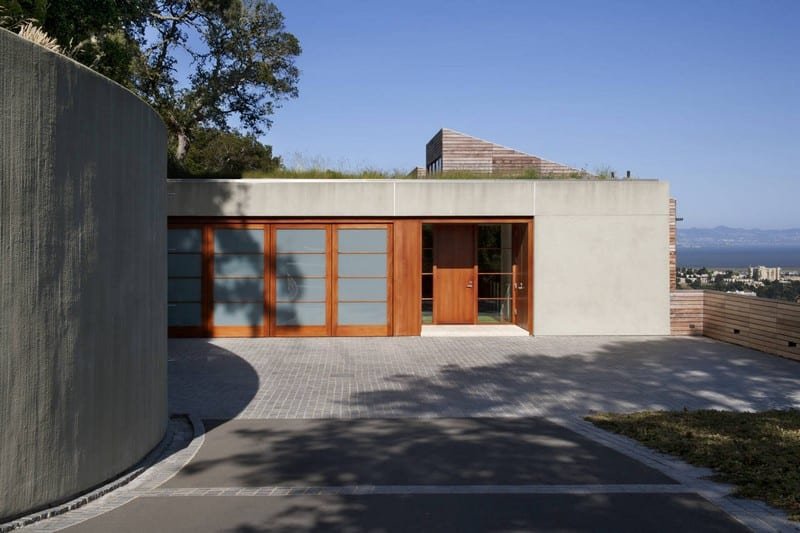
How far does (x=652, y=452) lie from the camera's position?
311 inches

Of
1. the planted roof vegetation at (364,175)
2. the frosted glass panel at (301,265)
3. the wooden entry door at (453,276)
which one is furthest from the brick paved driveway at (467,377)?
the planted roof vegetation at (364,175)

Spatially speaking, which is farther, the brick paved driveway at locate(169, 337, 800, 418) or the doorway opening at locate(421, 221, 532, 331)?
the doorway opening at locate(421, 221, 532, 331)

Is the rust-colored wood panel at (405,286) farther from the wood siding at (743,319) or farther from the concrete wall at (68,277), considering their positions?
the concrete wall at (68,277)

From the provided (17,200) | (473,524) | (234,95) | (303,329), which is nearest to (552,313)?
(303,329)

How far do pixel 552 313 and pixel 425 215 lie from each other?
12.6 ft

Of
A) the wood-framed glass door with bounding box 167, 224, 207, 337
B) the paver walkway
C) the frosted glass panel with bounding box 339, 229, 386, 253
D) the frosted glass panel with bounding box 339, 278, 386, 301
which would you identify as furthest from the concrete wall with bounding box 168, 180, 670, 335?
the paver walkway

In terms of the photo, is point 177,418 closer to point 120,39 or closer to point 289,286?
point 289,286

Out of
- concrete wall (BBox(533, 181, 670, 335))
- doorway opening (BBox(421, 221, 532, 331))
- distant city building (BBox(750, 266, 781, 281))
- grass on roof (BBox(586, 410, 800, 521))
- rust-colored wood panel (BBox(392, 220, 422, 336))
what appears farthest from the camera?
distant city building (BBox(750, 266, 781, 281))

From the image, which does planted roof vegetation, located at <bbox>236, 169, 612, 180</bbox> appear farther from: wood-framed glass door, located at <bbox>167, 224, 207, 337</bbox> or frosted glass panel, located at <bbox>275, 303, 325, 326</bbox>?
frosted glass panel, located at <bbox>275, 303, 325, 326</bbox>

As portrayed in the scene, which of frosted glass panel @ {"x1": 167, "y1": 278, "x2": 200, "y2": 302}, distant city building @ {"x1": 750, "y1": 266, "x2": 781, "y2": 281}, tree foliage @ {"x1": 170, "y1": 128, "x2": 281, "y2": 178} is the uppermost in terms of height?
tree foliage @ {"x1": 170, "y1": 128, "x2": 281, "y2": 178}

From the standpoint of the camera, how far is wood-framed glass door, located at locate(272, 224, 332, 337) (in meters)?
17.6

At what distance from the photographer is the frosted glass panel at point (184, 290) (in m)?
17.5

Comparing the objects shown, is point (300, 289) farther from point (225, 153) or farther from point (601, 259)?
point (225, 153)

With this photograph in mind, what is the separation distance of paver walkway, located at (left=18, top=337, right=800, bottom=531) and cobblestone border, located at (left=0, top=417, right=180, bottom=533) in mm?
88
